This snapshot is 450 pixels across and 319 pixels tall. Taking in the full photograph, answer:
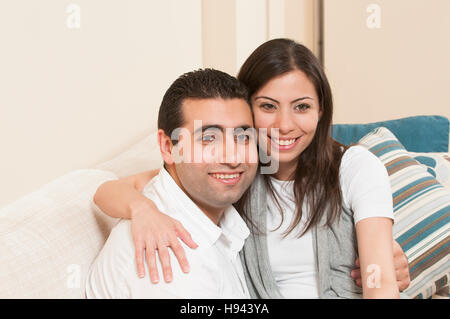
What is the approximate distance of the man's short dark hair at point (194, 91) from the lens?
3.51ft

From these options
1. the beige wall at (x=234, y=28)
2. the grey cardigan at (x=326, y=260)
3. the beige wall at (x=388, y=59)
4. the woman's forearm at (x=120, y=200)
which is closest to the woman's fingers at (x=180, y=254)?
the woman's forearm at (x=120, y=200)

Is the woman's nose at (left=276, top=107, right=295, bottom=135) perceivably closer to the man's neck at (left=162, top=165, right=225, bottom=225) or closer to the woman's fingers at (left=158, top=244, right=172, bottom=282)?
the man's neck at (left=162, top=165, right=225, bottom=225)

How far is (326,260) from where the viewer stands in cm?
121

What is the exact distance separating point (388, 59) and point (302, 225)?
180cm

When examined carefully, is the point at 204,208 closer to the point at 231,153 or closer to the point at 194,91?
the point at 231,153

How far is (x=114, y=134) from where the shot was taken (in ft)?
5.29

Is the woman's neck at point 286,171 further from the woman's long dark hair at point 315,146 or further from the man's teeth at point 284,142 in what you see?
the man's teeth at point 284,142

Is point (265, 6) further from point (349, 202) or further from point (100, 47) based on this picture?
point (349, 202)

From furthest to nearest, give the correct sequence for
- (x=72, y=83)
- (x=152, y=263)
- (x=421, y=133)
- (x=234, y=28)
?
1. (x=234, y=28)
2. (x=421, y=133)
3. (x=72, y=83)
4. (x=152, y=263)

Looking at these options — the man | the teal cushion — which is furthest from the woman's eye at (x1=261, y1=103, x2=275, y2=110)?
the teal cushion

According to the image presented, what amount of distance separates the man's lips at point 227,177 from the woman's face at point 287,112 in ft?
0.69

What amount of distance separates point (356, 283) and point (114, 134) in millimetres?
899

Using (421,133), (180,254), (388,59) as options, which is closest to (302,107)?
(180,254)
